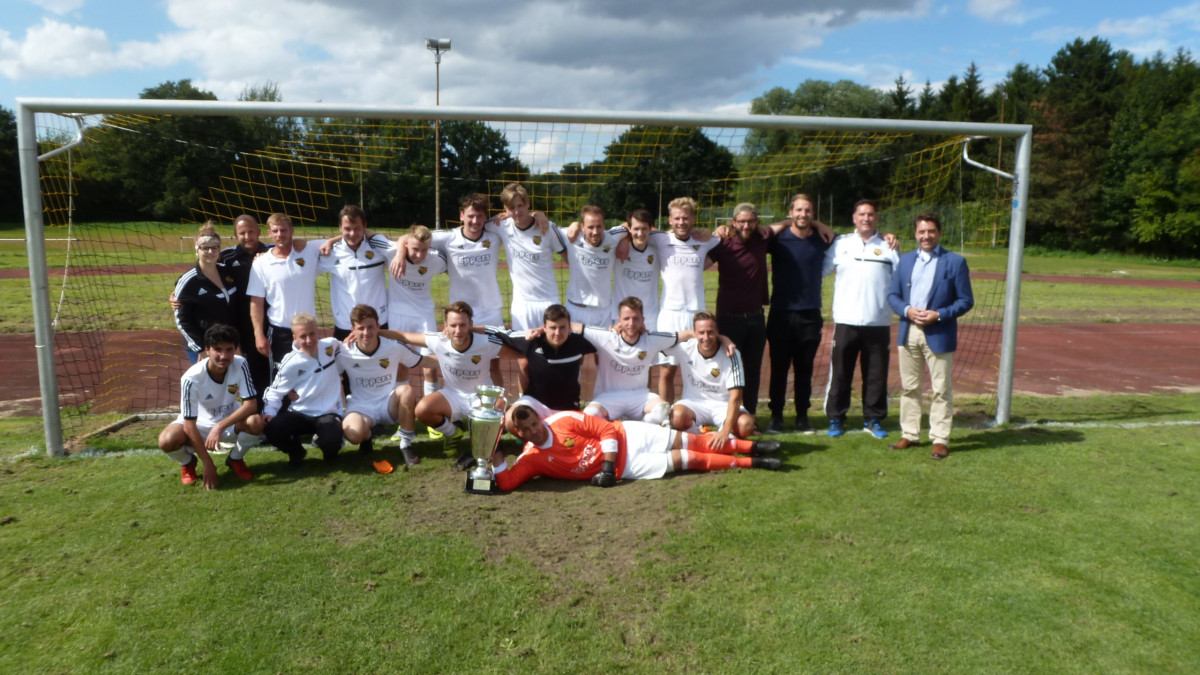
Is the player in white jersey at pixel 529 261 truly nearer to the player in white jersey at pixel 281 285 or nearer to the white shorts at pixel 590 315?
the white shorts at pixel 590 315

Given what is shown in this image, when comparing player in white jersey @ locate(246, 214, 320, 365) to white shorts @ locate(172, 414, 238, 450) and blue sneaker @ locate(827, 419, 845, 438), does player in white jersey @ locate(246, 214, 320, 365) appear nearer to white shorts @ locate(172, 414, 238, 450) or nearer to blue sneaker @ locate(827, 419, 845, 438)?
white shorts @ locate(172, 414, 238, 450)

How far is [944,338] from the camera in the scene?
206 inches

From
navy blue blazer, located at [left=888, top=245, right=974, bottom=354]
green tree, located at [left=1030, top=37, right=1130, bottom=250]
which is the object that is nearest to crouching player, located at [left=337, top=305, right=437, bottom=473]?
navy blue blazer, located at [left=888, top=245, right=974, bottom=354]

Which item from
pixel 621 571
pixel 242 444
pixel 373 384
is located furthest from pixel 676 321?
pixel 242 444

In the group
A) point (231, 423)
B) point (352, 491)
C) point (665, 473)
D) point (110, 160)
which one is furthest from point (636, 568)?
point (110, 160)

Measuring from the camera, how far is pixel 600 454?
4777mm

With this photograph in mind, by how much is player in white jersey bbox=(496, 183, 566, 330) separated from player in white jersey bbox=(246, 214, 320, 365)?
156 centimetres

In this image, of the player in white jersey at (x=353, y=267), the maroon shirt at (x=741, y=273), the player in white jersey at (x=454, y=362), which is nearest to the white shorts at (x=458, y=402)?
the player in white jersey at (x=454, y=362)

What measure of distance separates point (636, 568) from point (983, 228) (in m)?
6.08

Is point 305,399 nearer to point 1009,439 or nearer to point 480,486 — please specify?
point 480,486

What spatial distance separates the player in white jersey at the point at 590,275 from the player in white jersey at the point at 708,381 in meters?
0.70

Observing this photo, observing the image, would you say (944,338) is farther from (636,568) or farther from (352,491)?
(352,491)

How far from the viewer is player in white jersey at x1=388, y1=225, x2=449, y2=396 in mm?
5594

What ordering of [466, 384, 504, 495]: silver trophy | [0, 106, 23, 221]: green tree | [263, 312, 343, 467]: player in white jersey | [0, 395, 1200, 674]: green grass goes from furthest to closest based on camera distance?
[0, 106, 23, 221]: green tree, [263, 312, 343, 467]: player in white jersey, [466, 384, 504, 495]: silver trophy, [0, 395, 1200, 674]: green grass
